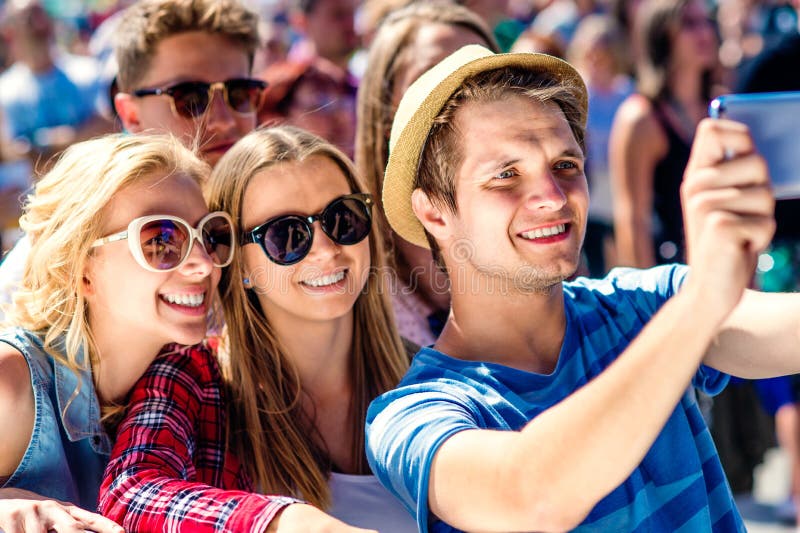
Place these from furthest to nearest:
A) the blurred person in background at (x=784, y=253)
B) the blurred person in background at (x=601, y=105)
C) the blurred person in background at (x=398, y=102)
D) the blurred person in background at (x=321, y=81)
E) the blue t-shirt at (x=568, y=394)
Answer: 1. the blurred person in background at (x=601, y=105)
2. the blurred person in background at (x=784, y=253)
3. the blurred person in background at (x=321, y=81)
4. the blurred person in background at (x=398, y=102)
5. the blue t-shirt at (x=568, y=394)

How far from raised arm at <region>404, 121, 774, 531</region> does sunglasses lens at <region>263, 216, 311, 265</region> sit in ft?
3.18

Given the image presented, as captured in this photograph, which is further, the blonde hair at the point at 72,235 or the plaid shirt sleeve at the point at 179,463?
the blonde hair at the point at 72,235

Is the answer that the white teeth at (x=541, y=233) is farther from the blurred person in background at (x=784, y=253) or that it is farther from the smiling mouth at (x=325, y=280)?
the blurred person in background at (x=784, y=253)

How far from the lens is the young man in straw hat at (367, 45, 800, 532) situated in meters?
1.30

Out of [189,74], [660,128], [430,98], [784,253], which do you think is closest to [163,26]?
[189,74]

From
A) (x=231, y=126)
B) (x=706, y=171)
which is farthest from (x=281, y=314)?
(x=706, y=171)

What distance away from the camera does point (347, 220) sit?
2295 mm

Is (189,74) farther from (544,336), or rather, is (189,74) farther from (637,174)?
(637,174)

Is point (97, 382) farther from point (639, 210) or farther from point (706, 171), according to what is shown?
point (639, 210)

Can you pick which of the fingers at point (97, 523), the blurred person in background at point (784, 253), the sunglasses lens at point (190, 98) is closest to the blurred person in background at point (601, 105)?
the blurred person in background at point (784, 253)

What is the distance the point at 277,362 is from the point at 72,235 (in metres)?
0.57

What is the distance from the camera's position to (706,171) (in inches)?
50.6

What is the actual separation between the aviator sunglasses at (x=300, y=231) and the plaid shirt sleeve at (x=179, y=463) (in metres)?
0.32

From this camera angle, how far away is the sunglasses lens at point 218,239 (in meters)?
2.23
